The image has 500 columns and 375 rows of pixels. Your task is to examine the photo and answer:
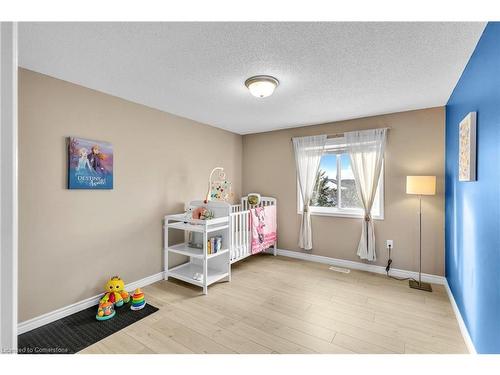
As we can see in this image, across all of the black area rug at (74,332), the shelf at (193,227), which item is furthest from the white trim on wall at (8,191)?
the shelf at (193,227)

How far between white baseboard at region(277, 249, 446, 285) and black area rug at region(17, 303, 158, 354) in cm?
241

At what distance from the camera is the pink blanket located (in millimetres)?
3490

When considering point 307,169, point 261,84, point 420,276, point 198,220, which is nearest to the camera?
point 261,84

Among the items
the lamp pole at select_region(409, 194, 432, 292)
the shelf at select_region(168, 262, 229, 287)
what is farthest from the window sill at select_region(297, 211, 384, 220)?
the shelf at select_region(168, 262, 229, 287)

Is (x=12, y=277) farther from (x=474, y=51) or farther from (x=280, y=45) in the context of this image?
(x=474, y=51)

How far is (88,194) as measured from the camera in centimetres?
232

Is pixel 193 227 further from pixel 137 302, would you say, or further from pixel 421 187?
pixel 421 187

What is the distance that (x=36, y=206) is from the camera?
197 cm

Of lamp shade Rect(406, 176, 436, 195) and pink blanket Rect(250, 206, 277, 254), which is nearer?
lamp shade Rect(406, 176, 436, 195)

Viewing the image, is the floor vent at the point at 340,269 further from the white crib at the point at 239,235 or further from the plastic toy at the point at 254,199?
the plastic toy at the point at 254,199

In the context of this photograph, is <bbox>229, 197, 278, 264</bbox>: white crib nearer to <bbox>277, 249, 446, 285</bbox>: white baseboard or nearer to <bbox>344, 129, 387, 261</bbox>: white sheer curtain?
<bbox>277, 249, 446, 285</bbox>: white baseboard

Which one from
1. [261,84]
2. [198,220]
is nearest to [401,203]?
[261,84]

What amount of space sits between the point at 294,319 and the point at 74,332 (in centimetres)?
193
